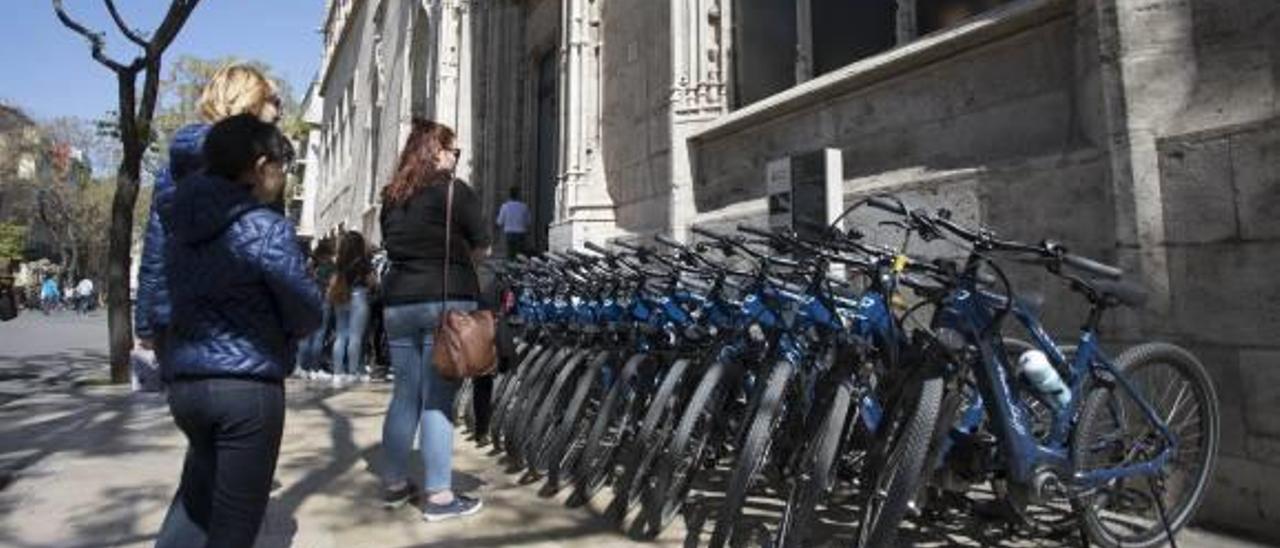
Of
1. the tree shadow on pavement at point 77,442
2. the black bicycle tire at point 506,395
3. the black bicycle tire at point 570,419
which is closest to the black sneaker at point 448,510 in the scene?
the black bicycle tire at point 570,419

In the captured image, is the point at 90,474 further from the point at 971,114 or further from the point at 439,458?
the point at 971,114

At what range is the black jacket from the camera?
416 centimetres

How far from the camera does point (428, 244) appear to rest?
4.17 meters

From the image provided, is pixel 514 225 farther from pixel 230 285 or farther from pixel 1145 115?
pixel 230 285

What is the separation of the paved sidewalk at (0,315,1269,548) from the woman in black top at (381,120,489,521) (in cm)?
31

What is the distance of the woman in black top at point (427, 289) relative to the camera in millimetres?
4160

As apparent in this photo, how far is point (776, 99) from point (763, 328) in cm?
386

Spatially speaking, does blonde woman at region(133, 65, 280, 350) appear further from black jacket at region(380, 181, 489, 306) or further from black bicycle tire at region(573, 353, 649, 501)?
black bicycle tire at region(573, 353, 649, 501)

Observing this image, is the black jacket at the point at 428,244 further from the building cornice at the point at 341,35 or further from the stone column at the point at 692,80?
the building cornice at the point at 341,35

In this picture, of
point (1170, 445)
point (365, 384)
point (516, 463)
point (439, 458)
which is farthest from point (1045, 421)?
point (365, 384)

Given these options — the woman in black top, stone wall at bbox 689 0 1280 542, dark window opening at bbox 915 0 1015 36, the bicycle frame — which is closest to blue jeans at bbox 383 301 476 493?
the woman in black top

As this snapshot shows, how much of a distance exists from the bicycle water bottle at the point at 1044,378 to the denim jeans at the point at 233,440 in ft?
7.93

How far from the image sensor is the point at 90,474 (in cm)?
516

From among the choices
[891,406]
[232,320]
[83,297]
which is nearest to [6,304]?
[232,320]
